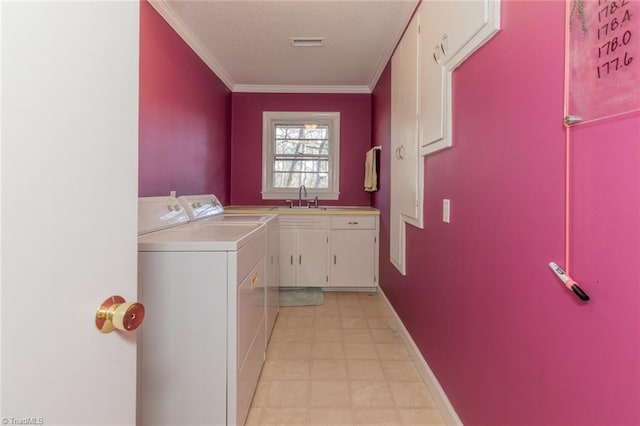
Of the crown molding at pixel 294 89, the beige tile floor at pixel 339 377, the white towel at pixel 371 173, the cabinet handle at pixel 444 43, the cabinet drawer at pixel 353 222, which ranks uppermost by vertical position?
the crown molding at pixel 294 89

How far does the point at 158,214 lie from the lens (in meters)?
1.80

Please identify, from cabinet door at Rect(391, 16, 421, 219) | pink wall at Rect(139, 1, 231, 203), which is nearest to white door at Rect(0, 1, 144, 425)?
pink wall at Rect(139, 1, 231, 203)

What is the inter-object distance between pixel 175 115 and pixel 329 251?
75.5 inches

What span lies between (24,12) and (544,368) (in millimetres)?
1283

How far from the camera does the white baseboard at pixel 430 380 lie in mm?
1452

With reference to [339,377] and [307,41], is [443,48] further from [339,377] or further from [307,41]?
[339,377]

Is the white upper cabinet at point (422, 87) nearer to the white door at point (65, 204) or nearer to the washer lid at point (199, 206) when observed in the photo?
the white door at point (65, 204)

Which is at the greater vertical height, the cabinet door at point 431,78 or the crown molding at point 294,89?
the crown molding at point 294,89

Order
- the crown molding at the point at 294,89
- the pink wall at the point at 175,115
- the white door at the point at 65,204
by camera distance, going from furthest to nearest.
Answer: the crown molding at the point at 294,89 → the pink wall at the point at 175,115 → the white door at the point at 65,204

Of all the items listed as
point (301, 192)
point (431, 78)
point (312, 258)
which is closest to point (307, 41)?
point (431, 78)

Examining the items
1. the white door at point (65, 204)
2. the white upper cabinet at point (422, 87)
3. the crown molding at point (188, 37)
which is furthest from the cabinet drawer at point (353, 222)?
the white door at point (65, 204)

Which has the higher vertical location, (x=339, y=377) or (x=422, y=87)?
(x=422, y=87)

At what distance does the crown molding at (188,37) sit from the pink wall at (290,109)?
498 mm

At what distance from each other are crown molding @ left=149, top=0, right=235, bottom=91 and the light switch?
2152 mm
